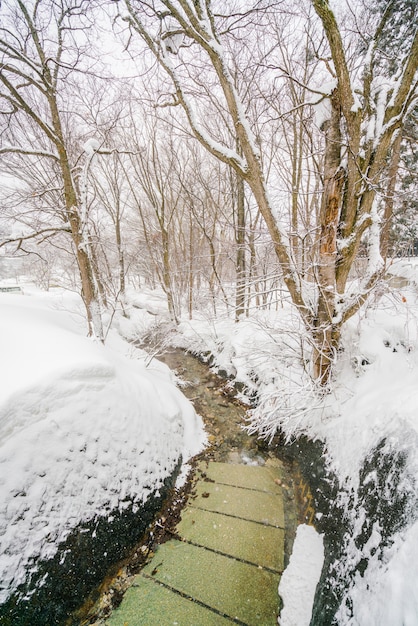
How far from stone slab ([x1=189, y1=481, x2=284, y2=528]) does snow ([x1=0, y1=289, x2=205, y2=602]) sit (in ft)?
2.18

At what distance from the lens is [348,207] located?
3457mm

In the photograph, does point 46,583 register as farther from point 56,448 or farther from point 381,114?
point 381,114

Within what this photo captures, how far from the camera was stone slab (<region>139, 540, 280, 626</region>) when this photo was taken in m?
2.42

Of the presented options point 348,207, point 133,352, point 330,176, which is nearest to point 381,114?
point 330,176

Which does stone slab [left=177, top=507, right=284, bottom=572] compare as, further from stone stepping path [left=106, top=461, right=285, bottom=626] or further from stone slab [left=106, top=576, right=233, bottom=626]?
stone slab [left=106, top=576, right=233, bottom=626]

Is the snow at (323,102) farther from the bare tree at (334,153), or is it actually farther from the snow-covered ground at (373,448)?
the snow-covered ground at (373,448)

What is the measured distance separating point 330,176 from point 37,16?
6.36 m

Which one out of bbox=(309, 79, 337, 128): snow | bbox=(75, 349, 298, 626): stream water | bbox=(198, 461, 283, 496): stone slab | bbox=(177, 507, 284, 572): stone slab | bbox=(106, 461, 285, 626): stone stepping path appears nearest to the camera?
bbox=(106, 461, 285, 626): stone stepping path

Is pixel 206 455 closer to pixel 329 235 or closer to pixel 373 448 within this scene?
pixel 373 448

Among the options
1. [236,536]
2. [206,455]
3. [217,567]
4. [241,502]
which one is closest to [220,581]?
[217,567]

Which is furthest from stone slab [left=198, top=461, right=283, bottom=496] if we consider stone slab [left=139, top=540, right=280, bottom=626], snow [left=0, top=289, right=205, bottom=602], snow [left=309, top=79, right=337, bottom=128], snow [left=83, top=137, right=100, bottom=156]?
snow [left=83, top=137, right=100, bottom=156]

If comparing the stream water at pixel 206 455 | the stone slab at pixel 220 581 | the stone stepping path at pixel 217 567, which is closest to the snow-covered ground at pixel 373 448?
the stone slab at pixel 220 581

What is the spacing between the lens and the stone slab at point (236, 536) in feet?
9.38

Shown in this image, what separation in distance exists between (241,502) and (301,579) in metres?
1.17
